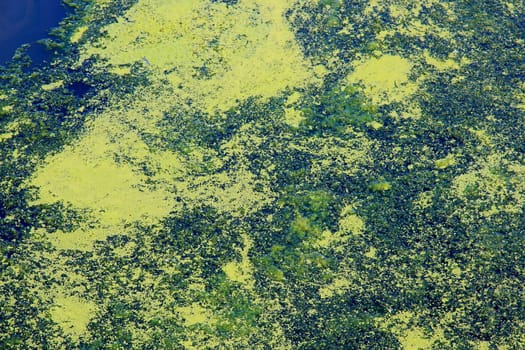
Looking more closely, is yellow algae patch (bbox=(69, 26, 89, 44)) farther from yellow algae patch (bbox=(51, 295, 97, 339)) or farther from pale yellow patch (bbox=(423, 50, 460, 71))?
pale yellow patch (bbox=(423, 50, 460, 71))

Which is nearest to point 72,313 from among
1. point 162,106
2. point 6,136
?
point 6,136

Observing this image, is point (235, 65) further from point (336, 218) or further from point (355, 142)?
point (336, 218)

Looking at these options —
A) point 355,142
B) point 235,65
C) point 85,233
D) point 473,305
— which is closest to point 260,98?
point 235,65

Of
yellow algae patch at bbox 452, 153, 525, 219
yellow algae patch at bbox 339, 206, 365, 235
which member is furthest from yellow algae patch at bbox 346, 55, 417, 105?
yellow algae patch at bbox 339, 206, 365, 235

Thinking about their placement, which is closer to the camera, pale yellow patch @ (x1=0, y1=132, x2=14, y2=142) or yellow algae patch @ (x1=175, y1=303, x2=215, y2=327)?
yellow algae patch @ (x1=175, y1=303, x2=215, y2=327)

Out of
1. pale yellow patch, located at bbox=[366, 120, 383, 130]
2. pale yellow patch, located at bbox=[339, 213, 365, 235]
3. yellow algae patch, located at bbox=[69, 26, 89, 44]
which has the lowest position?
pale yellow patch, located at bbox=[339, 213, 365, 235]

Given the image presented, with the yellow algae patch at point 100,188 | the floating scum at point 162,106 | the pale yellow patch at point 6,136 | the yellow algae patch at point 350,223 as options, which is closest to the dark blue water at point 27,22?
the floating scum at point 162,106

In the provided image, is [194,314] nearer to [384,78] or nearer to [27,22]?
[384,78]
